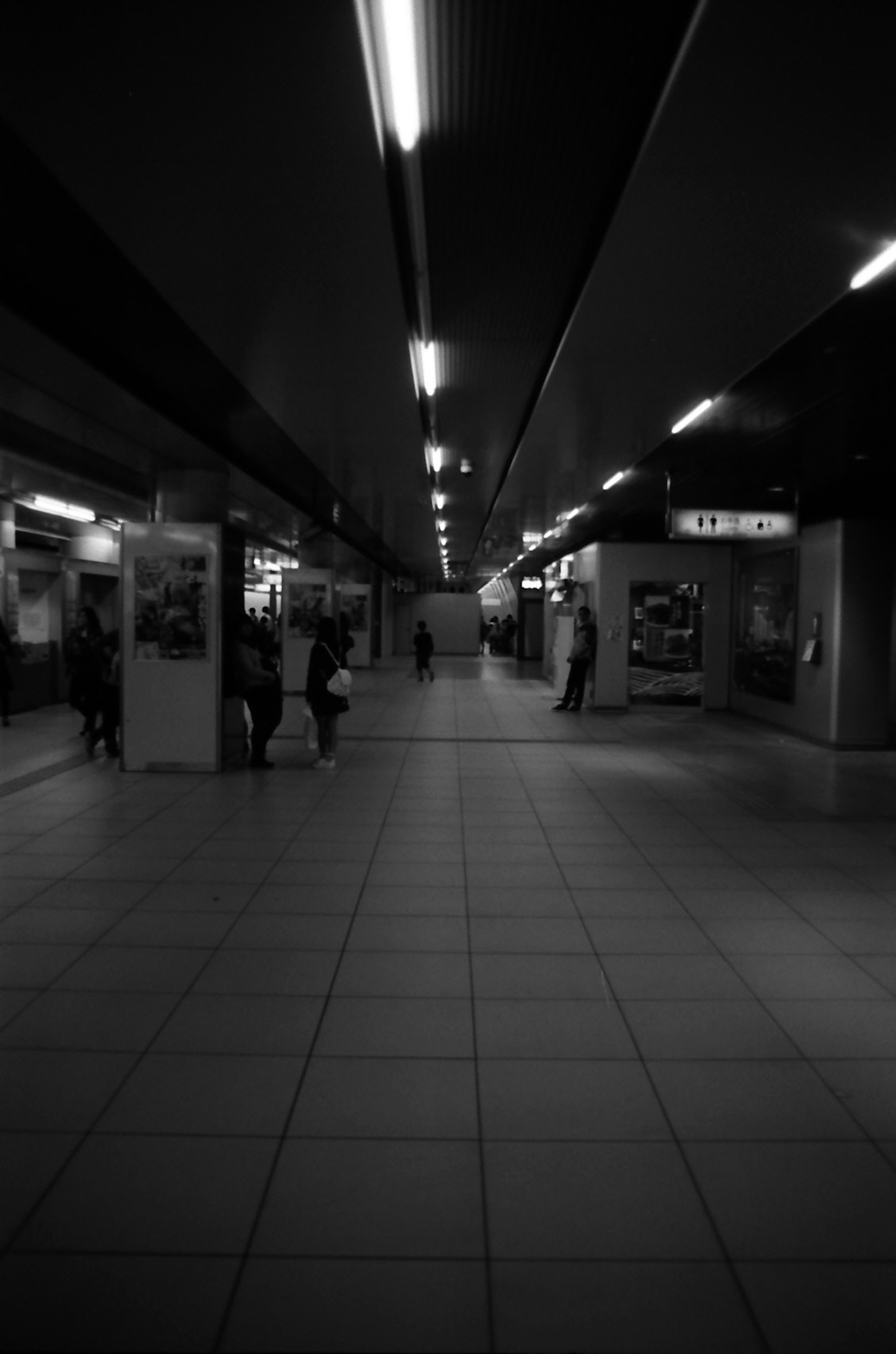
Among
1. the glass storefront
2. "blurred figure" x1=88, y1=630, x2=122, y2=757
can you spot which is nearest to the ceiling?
"blurred figure" x1=88, y1=630, x2=122, y2=757

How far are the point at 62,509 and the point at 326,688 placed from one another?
8207 mm

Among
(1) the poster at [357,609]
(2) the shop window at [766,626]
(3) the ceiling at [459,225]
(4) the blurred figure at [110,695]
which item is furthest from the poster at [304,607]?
(3) the ceiling at [459,225]

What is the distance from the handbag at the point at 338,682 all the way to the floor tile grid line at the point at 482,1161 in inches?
208

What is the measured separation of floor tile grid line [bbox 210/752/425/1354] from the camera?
2.34 meters

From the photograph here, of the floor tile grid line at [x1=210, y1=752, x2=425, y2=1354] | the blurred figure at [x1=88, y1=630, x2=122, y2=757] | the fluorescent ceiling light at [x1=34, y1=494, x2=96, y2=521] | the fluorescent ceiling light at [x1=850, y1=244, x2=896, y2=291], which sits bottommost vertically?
the floor tile grid line at [x1=210, y1=752, x2=425, y2=1354]

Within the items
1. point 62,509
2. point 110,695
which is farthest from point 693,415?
point 62,509

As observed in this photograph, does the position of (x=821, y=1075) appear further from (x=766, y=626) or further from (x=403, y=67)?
(x=766, y=626)

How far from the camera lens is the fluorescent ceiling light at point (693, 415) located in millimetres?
8281

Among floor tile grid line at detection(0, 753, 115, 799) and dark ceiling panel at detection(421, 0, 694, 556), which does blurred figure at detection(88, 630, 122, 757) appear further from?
dark ceiling panel at detection(421, 0, 694, 556)

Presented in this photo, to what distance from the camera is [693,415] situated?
8.78 m

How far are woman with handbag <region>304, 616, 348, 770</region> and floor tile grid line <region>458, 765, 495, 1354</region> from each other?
541 cm

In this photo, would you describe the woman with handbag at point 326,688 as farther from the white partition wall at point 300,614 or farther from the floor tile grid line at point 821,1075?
the white partition wall at point 300,614

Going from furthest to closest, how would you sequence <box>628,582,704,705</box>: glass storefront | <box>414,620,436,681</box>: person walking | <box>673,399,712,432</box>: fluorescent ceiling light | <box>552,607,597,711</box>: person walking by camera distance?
<box>414,620,436,681</box>: person walking < <box>628,582,704,705</box>: glass storefront < <box>552,607,597,711</box>: person walking < <box>673,399,712,432</box>: fluorescent ceiling light

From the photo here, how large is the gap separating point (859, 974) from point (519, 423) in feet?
21.1
